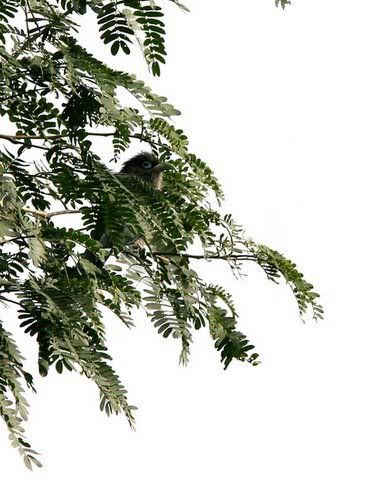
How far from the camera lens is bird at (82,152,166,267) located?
444 centimetres

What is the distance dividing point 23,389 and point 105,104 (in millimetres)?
1108

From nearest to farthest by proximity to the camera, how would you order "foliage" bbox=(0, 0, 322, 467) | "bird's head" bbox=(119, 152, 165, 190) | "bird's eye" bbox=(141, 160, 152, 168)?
1. "foliage" bbox=(0, 0, 322, 467)
2. "bird's head" bbox=(119, 152, 165, 190)
3. "bird's eye" bbox=(141, 160, 152, 168)

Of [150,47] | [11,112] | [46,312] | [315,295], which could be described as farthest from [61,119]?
[315,295]

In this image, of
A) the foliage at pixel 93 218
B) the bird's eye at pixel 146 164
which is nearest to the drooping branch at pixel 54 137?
the foliage at pixel 93 218

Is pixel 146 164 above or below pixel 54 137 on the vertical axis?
above

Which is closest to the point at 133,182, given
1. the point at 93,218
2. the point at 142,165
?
the point at 93,218

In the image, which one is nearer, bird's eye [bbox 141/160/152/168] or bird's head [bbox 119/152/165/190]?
bird's head [bbox 119/152/165/190]

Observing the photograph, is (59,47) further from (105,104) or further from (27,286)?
(27,286)

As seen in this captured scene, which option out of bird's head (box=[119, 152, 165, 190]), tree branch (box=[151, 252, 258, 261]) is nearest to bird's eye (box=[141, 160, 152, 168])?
bird's head (box=[119, 152, 165, 190])

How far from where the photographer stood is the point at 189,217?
485cm

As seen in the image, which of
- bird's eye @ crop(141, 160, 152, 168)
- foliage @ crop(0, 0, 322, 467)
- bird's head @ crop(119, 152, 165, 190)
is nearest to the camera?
foliage @ crop(0, 0, 322, 467)

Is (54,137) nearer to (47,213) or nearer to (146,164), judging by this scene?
Answer: (47,213)

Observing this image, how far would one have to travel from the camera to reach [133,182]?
15.2 ft

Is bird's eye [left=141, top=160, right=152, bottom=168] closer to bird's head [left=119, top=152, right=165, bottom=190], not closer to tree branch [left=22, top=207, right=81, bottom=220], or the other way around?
bird's head [left=119, top=152, right=165, bottom=190]
